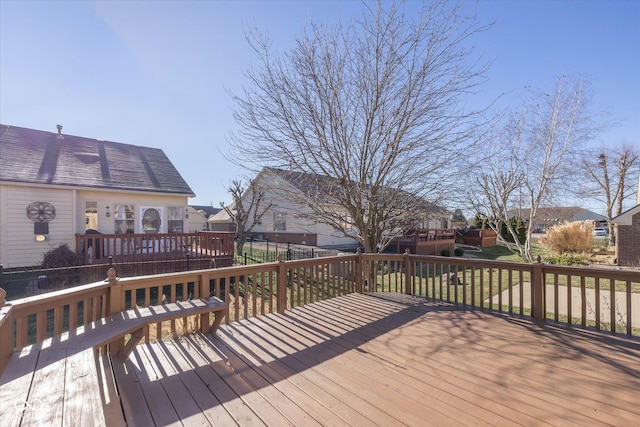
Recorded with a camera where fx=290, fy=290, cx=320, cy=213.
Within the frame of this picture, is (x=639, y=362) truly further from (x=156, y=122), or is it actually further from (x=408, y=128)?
(x=156, y=122)

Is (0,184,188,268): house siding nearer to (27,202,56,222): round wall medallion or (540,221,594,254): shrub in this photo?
(27,202,56,222): round wall medallion

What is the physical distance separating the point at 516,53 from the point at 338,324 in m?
6.90

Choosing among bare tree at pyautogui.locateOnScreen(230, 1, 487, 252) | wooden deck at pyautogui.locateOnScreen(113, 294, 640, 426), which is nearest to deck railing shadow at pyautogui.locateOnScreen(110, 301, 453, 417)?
wooden deck at pyautogui.locateOnScreen(113, 294, 640, 426)

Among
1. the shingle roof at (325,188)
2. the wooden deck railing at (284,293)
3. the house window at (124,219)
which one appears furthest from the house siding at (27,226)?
the shingle roof at (325,188)

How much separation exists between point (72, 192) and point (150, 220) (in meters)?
2.46

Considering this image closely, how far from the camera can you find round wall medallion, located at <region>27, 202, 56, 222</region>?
359 inches

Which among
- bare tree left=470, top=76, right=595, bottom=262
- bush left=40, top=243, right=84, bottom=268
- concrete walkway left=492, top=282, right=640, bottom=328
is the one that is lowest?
concrete walkway left=492, top=282, right=640, bottom=328

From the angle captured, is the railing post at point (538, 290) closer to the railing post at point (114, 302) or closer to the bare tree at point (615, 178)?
the railing post at point (114, 302)

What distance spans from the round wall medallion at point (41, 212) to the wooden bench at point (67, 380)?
921cm

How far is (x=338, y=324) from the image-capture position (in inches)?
161

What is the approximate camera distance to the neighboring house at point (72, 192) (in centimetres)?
902

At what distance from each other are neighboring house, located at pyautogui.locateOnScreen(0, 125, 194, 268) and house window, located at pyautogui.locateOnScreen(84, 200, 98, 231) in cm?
3

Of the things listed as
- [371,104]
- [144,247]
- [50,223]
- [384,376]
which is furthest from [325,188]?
[50,223]

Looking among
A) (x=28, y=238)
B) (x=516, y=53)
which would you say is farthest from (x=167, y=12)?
(x=28, y=238)
